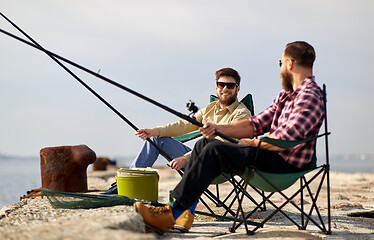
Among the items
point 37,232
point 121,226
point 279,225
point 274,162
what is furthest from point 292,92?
point 37,232

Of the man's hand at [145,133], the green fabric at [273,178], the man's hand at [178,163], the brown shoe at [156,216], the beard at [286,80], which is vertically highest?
the beard at [286,80]

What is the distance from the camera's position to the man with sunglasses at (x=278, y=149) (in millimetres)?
2998

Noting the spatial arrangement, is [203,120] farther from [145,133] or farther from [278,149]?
[278,149]

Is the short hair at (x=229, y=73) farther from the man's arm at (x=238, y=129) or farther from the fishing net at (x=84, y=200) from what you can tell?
the fishing net at (x=84, y=200)

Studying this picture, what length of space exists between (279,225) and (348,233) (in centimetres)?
62

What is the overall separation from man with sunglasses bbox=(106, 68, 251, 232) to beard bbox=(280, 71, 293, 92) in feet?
2.75

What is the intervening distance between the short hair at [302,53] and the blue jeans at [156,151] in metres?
1.46

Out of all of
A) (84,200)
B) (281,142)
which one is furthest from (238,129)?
(84,200)

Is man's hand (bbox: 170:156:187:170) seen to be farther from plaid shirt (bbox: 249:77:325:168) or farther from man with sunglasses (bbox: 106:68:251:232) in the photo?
plaid shirt (bbox: 249:77:325:168)

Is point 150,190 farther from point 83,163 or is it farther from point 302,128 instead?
point 83,163

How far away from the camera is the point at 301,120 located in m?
3.04

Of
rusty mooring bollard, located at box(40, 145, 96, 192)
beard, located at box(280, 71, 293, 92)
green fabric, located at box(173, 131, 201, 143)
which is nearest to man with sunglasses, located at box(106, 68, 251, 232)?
green fabric, located at box(173, 131, 201, 143)

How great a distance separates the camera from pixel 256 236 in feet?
10.2

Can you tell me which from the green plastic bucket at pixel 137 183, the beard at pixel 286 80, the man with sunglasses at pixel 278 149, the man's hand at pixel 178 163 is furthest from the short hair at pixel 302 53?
the green plastic bucket at pixel 137 183
